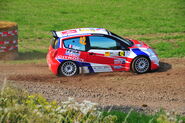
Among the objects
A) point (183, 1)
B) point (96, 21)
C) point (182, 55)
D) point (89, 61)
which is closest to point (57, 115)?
point (89, 61)

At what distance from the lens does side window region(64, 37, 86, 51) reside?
1577 centimetres

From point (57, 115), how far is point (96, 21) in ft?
57.5

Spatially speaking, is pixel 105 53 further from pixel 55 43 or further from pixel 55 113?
pixel 55 113

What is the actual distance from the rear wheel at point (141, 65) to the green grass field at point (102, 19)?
289cm

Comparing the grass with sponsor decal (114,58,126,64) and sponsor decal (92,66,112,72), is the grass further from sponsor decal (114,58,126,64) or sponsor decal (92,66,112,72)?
sponsor decal (114,58,126,64)

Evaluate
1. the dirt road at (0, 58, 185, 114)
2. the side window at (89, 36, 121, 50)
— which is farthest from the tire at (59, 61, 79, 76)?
the side window at (89, 36, 121, 50)

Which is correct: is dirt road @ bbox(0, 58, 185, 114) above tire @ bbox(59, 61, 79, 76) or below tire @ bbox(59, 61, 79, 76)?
below

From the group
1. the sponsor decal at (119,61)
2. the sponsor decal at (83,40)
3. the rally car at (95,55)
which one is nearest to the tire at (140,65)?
the rally car at (95,55)

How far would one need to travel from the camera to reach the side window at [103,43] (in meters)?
15.9

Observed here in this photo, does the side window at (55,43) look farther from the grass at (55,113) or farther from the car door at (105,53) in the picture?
the grass at (55,113)

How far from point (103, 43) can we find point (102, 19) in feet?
33.5

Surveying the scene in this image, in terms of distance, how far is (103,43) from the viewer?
15.9 m

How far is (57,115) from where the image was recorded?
8.27m

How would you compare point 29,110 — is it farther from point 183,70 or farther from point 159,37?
point 159,37
